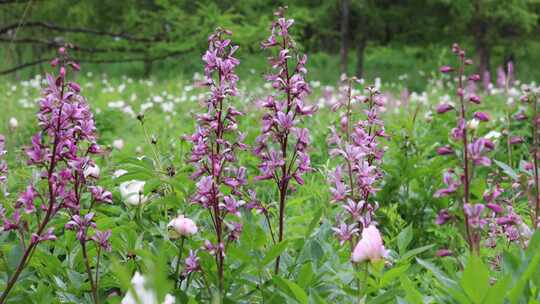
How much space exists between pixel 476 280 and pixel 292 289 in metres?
0.38

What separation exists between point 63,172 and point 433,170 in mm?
2095

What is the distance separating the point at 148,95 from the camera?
974cm

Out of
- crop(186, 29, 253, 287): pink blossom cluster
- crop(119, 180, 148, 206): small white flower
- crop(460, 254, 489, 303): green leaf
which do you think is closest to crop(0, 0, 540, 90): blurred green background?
crop(119, 180, 148, 206): small white flower

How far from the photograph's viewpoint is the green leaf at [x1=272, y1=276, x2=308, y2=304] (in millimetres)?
1368

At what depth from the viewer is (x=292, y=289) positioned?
1372mm

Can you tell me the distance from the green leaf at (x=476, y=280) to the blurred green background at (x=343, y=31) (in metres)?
11.2

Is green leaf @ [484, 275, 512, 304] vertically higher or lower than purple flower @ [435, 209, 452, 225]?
lower

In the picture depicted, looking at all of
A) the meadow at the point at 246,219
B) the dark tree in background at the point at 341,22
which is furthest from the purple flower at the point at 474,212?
the dark tree in background at the point at 341,22

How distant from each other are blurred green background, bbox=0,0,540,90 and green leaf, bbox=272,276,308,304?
36.2 ft

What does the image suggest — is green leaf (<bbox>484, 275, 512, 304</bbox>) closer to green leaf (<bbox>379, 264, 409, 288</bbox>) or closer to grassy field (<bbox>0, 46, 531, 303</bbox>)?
grassy field (<bbox>0, 46, 531, 303</bbox>)

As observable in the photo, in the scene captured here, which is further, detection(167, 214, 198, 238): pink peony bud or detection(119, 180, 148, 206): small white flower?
detection(119, 180, 148, 206): small white flower

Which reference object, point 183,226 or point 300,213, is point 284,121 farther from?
point 300,213

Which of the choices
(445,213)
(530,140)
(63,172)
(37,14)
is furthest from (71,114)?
(37,14)

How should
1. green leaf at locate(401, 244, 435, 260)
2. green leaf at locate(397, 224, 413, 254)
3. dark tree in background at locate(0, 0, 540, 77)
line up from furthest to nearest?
dark tree in background at locate(0, 0, 540, 77) → green leaf at locate(397, 224, 413, 254) → green leaf at locate(401, 244, 435, 260)
